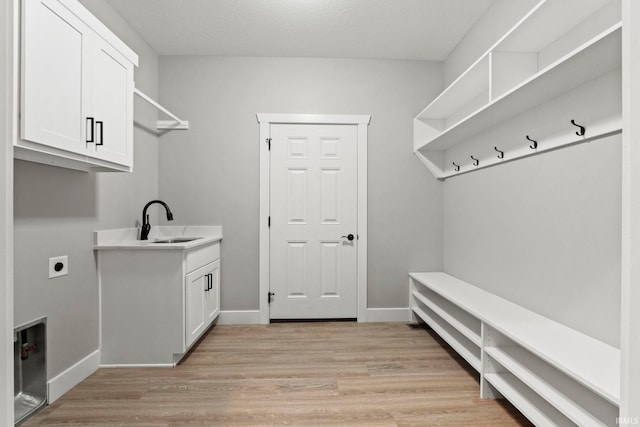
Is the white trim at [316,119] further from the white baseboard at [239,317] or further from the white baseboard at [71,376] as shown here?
the white baseboard at [71,376]

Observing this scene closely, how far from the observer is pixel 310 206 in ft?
11.5

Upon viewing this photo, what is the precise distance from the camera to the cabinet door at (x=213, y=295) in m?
3.03

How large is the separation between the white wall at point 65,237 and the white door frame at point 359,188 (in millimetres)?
1162

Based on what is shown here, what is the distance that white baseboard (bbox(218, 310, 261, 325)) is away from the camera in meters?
3.44

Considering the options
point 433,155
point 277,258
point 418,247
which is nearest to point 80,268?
point 277,258

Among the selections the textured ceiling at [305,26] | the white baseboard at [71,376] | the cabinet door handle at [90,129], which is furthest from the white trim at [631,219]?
the white baseboard at [71,376]

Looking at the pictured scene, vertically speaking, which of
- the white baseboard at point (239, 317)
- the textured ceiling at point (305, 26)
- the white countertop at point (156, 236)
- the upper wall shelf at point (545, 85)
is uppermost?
the textured ceiling at point (305, 26)

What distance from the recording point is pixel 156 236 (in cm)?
332

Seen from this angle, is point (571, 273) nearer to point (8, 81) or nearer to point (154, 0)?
point (8, 81)

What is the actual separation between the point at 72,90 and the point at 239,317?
2416mm

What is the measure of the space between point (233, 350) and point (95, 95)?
6.61ft

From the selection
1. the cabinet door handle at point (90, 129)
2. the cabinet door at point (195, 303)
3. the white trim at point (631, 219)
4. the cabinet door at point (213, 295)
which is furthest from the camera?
the cabinet door at point (213, 295)

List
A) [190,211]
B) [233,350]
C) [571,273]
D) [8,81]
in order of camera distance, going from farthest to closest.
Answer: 1. [190,211]
2. [233,350]
3. [571,273]
4. [8,81]

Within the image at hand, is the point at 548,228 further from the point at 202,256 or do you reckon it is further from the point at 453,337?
the point at 202,256
